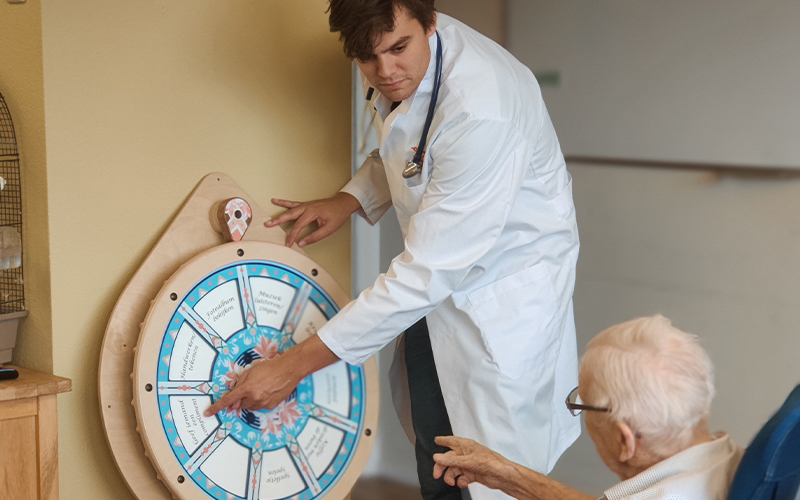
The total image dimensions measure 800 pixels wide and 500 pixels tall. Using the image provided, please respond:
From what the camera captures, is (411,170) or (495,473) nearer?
(495,473)

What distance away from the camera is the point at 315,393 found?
1.77 metres

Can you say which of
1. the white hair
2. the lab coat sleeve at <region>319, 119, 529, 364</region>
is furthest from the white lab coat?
the white hair

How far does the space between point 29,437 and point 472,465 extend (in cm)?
79

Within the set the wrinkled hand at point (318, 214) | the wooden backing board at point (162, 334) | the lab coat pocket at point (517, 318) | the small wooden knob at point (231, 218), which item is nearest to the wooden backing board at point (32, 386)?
the wooden backing board at point (162, 334)

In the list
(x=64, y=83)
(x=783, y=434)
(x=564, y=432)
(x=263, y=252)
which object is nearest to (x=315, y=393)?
(x=263, y=252)

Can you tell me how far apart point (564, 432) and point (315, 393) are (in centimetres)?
58

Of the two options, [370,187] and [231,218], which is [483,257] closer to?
[370,187]

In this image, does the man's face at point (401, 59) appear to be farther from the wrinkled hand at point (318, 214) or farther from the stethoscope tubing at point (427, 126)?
the wrinkled hand at point (318, 214)

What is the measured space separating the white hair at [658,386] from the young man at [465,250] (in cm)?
45

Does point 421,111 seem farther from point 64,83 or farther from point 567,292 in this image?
point 64,83

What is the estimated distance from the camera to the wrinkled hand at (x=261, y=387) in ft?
5.04

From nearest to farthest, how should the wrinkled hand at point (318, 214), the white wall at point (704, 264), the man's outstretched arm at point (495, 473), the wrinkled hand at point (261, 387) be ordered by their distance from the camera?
the man's outstretched arm at point (495, 473) < the wrinkled hand at point (261, 387) < the white wall at point (704, 264) < the wrinkled hand at point (318, 214)

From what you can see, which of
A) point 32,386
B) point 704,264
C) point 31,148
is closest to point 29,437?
point 32,386

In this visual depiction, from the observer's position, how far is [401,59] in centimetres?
142
